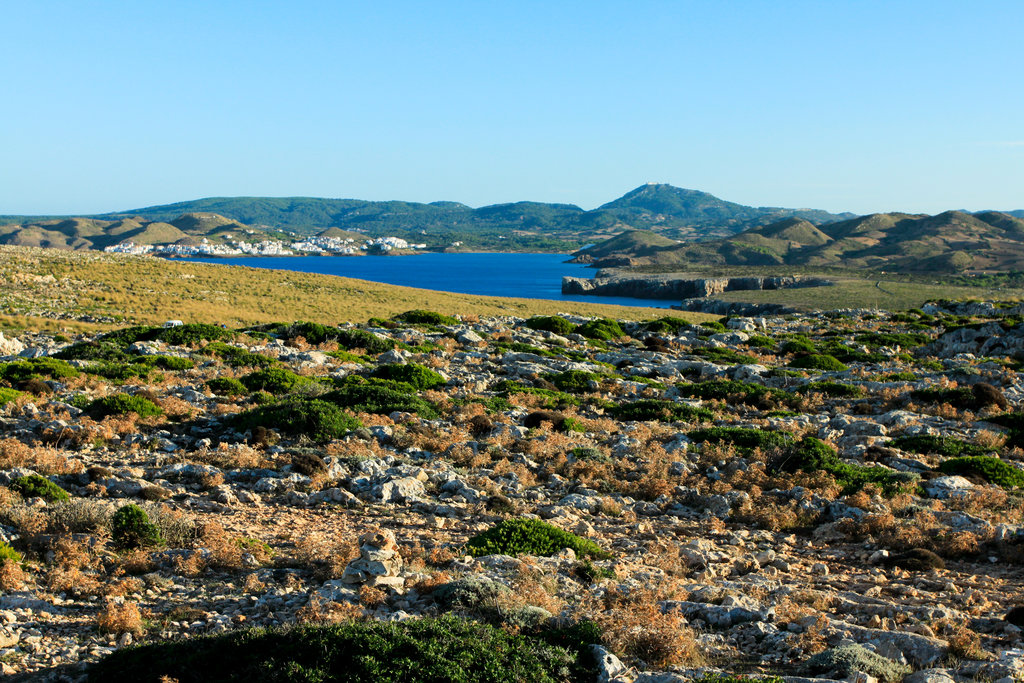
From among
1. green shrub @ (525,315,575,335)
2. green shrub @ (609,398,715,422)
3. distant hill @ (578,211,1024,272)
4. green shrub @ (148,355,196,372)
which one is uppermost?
distant hill @ (578,211,1024,272)

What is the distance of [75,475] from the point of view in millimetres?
Result: 11273

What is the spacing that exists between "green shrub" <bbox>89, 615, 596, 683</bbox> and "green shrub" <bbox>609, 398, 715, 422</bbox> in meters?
12.6

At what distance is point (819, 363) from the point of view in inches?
1136

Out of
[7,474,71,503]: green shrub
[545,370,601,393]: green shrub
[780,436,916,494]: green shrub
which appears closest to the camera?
[7,474,71,503]: green shrub

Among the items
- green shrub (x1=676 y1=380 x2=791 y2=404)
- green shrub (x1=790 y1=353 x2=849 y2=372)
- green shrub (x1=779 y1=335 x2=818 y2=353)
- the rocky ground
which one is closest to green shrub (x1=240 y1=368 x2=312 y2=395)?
the rocky ground

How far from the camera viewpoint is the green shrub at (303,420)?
1446 cm

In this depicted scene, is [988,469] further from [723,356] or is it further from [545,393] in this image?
[723,356]

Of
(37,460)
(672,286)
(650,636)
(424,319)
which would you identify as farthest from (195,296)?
(672,286)

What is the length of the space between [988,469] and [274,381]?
17150 millimetres

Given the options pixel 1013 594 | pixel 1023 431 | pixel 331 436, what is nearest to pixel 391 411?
pixel 331 436

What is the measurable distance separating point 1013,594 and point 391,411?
12461mm

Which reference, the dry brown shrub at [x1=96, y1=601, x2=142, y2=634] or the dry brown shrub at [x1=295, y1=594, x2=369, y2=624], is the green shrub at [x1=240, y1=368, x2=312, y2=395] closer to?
the dry brown shrub at [x1=96, y1=601, x2=142, y2=634]

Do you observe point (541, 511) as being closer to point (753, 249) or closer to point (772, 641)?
point (772, 641)

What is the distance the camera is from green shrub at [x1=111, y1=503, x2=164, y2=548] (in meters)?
8.70
